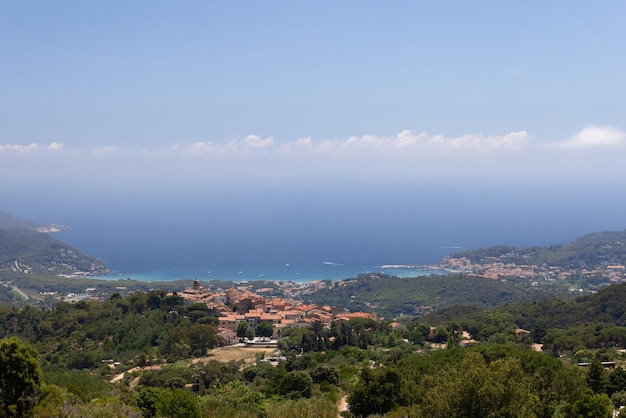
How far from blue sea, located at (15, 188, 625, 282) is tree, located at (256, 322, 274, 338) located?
5324cm

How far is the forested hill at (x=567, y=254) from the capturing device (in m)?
92.4

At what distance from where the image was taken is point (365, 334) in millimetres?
30750

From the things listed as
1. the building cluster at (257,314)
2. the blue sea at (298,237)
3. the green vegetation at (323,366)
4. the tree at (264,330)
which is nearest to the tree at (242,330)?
the green vegetation at (323,366)

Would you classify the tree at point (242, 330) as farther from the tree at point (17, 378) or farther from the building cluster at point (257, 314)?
the tree at point (17, 378)

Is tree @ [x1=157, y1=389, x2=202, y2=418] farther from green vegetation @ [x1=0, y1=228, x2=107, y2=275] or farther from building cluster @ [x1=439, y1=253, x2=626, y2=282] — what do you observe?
green vegetation @ [x1=0, y1=228, x2=107, y2=275]

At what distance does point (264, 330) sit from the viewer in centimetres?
3475

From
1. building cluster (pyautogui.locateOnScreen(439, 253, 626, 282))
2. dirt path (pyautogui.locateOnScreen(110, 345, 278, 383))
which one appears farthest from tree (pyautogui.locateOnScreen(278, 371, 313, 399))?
building cluster (pyautogui.locateOnScreen(439, 253, 626, 282))

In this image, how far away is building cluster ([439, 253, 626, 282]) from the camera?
8456 centimetres

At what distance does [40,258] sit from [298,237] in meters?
58.3

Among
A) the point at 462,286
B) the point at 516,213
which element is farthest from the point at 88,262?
the point at 516,213

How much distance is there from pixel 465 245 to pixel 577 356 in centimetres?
10120

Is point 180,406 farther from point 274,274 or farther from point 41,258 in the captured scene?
point 41,258

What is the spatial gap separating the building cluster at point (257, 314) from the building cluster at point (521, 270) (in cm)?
4731

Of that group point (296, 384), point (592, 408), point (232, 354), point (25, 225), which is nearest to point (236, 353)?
point (232, 354)
